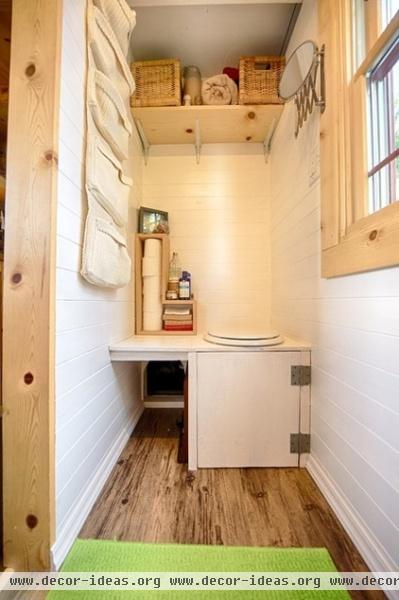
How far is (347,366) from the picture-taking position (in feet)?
3.64

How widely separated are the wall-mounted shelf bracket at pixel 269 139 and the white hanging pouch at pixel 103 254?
1.48 meters

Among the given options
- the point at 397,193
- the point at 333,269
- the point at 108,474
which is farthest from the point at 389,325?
the point at 108,474

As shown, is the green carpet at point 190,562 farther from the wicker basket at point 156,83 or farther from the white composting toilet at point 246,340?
the wicker basket at point 156,83

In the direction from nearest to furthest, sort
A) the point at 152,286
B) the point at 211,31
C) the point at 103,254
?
the point at 103,254 → the point at 211,31 → the point at 152,286

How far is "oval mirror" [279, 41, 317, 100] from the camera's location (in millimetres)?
1335

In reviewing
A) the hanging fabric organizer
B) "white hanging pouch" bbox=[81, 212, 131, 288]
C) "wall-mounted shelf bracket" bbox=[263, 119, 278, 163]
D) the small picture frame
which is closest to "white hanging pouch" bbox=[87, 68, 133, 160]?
the hanging fabric organizer

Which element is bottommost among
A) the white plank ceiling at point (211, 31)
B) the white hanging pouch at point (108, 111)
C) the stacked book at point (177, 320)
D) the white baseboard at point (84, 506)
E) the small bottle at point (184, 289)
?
the white baseboard at point (84, 506)

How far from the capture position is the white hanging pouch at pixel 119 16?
4.17ft

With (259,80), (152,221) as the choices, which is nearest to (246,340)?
(152,221)

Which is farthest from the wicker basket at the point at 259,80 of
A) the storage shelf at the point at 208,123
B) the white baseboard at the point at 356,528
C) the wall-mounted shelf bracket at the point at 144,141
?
the white baseboard at the point at 356,528

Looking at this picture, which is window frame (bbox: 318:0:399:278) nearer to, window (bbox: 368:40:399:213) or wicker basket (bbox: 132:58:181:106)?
window (bbox: 368:40:399:213)

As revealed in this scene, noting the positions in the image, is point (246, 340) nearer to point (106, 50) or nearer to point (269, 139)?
point (106, 50)

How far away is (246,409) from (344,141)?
1.33 m

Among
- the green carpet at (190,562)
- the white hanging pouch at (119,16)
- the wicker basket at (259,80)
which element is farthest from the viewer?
the wicker basket at (259,80)
